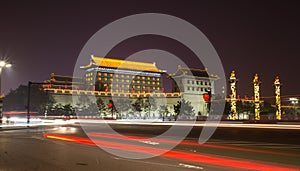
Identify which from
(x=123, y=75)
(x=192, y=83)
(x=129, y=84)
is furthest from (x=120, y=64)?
(x=192, y=83)

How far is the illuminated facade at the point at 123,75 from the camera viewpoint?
4742 inches

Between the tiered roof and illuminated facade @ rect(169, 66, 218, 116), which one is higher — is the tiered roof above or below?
above

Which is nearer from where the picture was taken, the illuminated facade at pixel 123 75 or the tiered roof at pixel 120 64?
the tiered roof at pixel 120 64

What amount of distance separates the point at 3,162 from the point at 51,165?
1.34 m

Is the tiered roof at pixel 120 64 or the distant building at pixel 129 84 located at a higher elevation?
the tiered roof at pixel 120 64

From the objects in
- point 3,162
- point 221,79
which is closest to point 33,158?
point 3,162

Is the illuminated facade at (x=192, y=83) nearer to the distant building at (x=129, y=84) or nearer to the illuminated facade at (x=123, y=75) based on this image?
the distant building at (x=129, y=84)

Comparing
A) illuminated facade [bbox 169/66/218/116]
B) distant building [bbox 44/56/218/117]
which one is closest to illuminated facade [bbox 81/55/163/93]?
distant building [bbox 44/56/218/117]

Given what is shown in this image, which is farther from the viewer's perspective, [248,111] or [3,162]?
[248,111]

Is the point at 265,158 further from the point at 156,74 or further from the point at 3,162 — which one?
the point at 156,74

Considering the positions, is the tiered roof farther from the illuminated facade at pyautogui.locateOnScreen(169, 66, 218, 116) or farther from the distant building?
the illuminated facade at pyautogui.locateOnScreen(169, 66, 218, 116)

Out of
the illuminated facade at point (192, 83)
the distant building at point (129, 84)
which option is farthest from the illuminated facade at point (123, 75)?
the illuminated facade at point (192, 83)

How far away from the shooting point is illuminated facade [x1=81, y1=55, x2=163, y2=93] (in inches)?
4742

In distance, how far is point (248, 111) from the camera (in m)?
80.8
